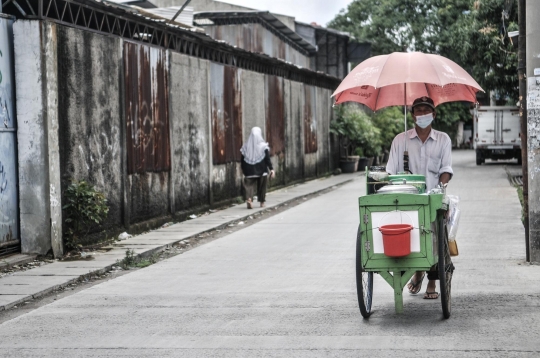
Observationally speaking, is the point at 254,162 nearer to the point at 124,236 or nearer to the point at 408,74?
the point at 124,236

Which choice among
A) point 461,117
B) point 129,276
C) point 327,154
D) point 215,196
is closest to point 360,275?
point 129,276

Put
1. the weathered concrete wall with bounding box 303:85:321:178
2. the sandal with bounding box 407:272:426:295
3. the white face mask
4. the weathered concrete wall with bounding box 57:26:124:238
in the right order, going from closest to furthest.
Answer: the white face mask
the sandal with bounding box 407:272:426:295
the weathered concrete wall with bounding box 57:26:124:238
the weathered concrete wall with bounding box 303:85:321:178

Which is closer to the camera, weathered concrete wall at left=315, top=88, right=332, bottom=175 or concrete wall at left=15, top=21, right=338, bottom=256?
concrete wall at left=15, top=21, right=338, bottom=256

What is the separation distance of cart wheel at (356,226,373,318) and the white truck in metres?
35.6

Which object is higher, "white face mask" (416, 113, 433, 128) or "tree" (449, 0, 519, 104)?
"tree" (449, 0, 519, 104)

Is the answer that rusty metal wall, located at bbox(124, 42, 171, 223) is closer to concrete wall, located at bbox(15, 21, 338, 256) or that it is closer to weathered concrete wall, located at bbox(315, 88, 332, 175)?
concrete wall, located at bbox(15, 21, 338, 256)

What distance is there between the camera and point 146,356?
21.2 feet

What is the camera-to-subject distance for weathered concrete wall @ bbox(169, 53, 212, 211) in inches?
693

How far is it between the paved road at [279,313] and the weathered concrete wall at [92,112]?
2011 millimetres

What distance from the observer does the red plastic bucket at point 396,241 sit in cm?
734

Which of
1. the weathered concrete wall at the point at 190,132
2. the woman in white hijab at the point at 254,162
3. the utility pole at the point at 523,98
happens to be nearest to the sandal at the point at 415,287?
the utility pole at the point at 523,98

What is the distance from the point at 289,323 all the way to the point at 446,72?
2.70m

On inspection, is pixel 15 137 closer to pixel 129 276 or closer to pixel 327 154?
pixel 129 276

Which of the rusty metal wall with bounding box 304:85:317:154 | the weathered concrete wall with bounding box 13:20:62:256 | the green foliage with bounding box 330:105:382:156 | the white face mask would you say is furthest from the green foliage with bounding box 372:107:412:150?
the white face mask
